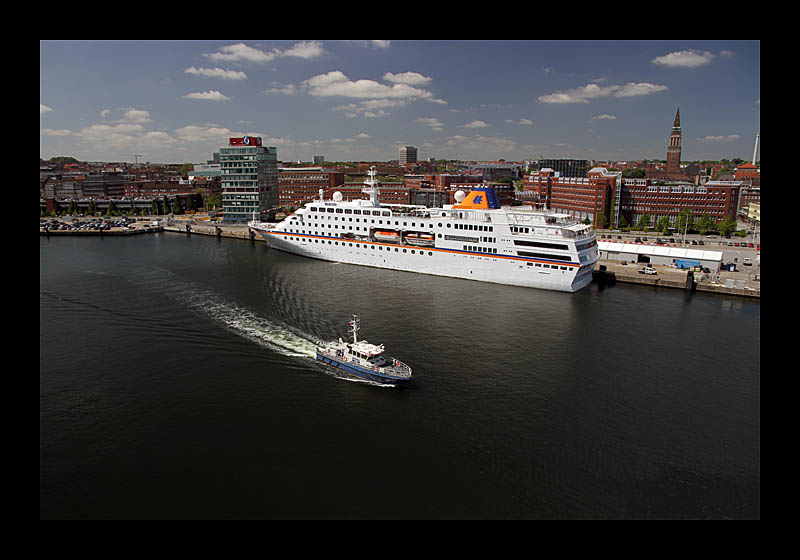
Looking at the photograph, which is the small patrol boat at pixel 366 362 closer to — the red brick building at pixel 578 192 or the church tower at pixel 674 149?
the red brick building at pixel 578 192

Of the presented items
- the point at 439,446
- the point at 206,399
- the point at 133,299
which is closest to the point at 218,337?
the point at 206,399

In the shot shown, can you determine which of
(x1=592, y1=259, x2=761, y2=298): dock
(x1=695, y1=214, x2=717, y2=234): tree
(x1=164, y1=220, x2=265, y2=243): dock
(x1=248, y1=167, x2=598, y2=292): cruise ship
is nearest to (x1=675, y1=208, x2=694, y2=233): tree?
(x1=695, y1=214, x2=717, y2=234): tree

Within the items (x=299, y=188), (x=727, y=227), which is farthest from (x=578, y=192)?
(x=299, y=188)

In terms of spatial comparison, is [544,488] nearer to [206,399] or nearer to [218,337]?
[206,399]

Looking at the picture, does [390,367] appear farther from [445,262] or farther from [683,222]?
[683,222]
